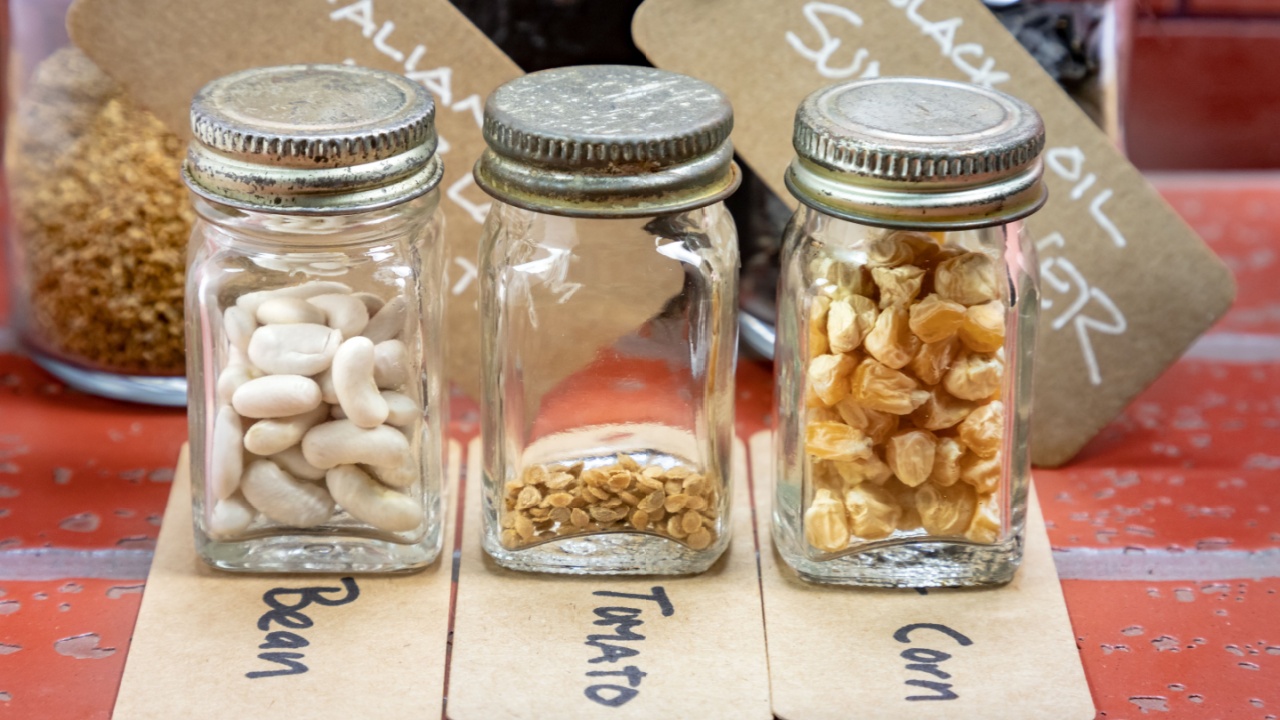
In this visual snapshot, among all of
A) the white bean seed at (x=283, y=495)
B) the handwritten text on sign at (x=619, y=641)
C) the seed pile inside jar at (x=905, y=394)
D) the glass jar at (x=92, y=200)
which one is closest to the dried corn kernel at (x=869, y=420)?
the seed pile inside jar at (x=905, y=394)

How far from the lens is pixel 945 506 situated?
0.60 m

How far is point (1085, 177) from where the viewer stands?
708 mm

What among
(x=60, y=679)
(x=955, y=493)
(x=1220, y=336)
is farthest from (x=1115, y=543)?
(x=60, y=679)

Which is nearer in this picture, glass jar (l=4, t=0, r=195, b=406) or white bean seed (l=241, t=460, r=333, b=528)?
white bean seed (l=241, t=460, r=333, b=528)

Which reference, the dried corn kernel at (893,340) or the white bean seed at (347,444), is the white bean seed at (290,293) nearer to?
the white bean seed at (347,444)

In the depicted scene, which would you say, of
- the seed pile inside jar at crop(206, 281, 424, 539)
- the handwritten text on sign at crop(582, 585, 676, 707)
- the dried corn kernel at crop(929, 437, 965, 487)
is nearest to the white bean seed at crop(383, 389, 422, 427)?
the seed pile inside jar at crop(206, 281, 424, 539)

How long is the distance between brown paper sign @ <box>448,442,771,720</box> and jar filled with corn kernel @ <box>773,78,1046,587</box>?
0.04 m

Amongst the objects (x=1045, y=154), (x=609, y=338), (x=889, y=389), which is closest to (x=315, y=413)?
(x=609, y=338)

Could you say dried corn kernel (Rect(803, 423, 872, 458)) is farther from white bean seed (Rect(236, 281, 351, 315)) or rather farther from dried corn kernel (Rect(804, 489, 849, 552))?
white bean seed (Rect(236, 281, 351, 315))

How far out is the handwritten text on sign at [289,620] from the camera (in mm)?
562

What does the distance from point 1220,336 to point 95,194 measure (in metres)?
0.58

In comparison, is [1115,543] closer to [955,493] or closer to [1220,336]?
[955,493]

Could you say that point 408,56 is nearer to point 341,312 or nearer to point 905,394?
point 341,312

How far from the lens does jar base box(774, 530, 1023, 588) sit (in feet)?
2.00
